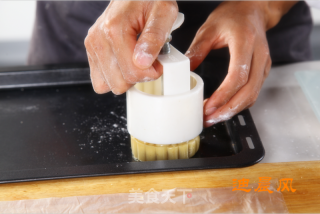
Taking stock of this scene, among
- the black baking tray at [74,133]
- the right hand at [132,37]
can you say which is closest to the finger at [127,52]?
the right hand at [132,37]

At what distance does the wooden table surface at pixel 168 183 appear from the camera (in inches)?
18.0

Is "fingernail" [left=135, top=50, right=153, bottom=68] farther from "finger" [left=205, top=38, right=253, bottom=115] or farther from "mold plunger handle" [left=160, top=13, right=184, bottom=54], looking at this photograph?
"finger" [left=205, top=38, right=253, bottom=115]

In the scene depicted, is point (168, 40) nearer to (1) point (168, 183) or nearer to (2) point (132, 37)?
(2) point (132, 37)

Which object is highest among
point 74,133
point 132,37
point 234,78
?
point 132,37

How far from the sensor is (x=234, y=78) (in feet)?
1.83

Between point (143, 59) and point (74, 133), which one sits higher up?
point (143, 59)

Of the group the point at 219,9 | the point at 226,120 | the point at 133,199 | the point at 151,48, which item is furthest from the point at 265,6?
the point at 133,199

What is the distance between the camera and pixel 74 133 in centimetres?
62

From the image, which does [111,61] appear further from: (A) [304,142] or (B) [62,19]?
(B) [62,19]

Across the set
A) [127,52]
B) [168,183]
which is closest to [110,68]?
[127,52]

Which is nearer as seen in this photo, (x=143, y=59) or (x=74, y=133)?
(x=143, y=59)

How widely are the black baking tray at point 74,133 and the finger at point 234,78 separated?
53 millimetres

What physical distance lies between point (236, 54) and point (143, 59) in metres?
0.20

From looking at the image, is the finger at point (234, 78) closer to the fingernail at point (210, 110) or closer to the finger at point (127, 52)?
the fingernail at point (210, 110)
